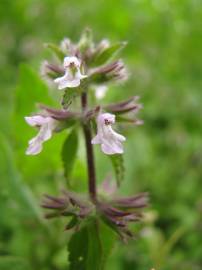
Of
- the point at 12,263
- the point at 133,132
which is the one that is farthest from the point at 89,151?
the point at 133,132

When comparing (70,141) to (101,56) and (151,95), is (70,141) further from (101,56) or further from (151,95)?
(151,95)

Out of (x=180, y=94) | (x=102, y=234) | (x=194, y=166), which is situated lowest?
(x=102, y=234)

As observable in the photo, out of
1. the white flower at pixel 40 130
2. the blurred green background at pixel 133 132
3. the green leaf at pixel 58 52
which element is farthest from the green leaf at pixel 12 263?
the green leaf at pixel 58 52

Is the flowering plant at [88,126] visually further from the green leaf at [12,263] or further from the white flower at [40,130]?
the green leaf at [12,263]

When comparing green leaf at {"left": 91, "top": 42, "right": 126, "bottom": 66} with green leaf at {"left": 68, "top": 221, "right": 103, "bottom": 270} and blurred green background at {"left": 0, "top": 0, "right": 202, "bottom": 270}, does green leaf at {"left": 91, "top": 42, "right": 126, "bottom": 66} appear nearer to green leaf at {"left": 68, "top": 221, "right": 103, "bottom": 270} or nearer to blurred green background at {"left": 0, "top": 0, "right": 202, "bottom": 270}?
blurred green background at {"left": 0, "top": 0, "right": 202, "bottom": 270}

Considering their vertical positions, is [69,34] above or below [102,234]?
above

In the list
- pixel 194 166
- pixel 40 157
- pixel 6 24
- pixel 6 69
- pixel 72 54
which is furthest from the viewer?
pixel 6 24

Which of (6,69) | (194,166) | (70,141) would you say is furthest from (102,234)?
(6,69)

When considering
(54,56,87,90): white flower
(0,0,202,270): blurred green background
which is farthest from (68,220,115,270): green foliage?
(54,56,87,90): white flower
